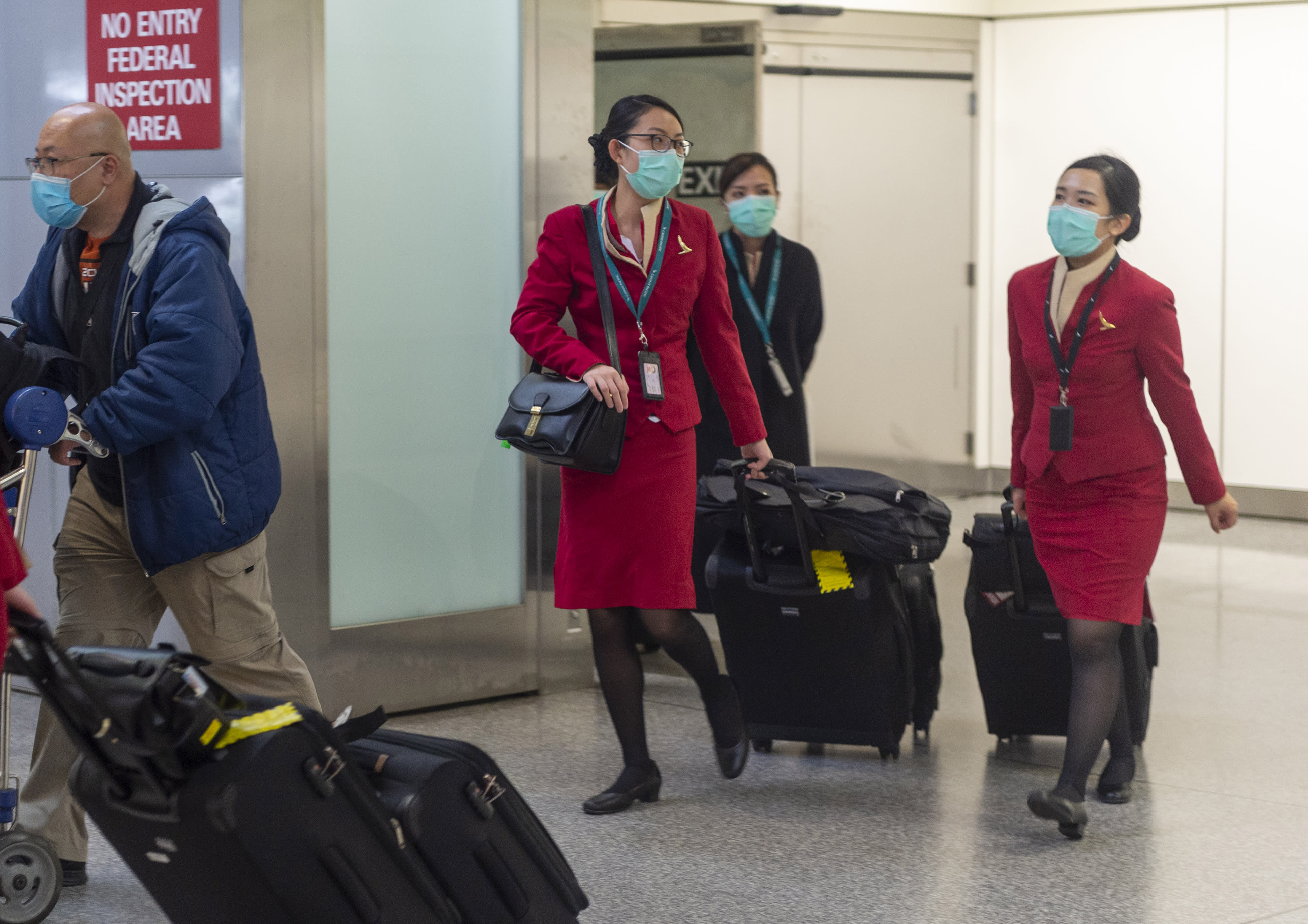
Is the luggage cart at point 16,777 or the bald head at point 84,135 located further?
the bald head at point 84,135

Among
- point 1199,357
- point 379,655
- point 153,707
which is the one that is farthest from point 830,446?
point 153,707

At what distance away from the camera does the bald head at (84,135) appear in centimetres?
303

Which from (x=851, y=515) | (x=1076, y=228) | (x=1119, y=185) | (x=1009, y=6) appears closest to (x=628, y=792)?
(x=851, y=515)

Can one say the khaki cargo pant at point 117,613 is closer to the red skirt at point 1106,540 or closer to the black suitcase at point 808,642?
the black suitcase at point 808,642

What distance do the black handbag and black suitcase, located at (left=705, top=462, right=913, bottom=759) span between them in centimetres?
53

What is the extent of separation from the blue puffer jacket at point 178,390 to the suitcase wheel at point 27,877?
0.57 m

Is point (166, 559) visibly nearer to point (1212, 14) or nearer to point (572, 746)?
point (572, 746)

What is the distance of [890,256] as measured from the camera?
8828mm

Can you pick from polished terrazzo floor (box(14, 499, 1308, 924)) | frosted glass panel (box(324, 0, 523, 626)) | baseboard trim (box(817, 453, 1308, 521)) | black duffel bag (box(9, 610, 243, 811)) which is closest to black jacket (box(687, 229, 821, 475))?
frosted glass panel (box(324, 0, 523, 626))

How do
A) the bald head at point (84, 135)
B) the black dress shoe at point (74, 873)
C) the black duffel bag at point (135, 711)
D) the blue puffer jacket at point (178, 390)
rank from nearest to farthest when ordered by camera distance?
the black duffel bag at point (135, 711) < the blue puffer jacket at point (178, 390) < the bald head at point (84, 135) < the black dress shoe at point (74, 873)

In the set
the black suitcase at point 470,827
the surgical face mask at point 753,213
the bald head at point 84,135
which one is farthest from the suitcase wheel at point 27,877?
the surgical face mask at point 753,213

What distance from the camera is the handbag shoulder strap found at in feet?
11.6

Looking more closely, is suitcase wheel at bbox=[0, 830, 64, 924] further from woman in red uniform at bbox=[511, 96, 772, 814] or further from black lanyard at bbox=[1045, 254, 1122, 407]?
black lanyard at bbox=[1045, 254, 1122, 407]

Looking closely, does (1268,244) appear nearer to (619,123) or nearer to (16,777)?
(619,123)
